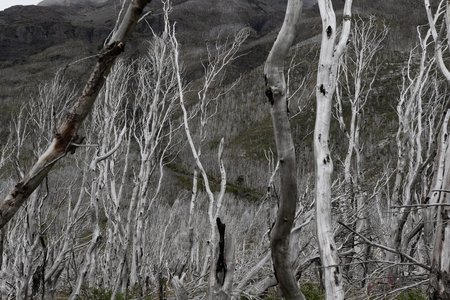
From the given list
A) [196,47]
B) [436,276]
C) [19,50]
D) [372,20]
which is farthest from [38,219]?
[19,50]

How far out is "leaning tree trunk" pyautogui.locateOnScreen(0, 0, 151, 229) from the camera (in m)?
1.70

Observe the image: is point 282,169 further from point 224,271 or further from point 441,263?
point 441,263

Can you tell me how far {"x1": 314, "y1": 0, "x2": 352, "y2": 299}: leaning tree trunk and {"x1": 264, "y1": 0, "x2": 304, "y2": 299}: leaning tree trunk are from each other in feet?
2.12

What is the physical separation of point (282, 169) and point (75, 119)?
0.87 m

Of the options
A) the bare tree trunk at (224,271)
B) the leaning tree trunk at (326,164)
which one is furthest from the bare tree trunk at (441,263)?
the bare tree trunk at (224,271)

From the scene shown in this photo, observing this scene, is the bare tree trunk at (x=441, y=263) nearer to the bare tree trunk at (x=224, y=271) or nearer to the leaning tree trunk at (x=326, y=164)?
the leaning tree trunk at (x=326, y=164)

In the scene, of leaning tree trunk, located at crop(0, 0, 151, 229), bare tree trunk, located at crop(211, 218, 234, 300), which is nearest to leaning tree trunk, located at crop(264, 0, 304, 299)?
leaning tree trunk, located at crop(0, 0, 151, 229)

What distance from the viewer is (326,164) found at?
8.32 feet

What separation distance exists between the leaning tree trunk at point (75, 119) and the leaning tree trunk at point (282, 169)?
1.94 feet

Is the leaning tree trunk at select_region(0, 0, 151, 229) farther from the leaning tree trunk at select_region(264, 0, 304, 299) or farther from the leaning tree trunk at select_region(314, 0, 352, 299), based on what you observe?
the leaning tree trunk at select_region(314, 0, 352, 299)

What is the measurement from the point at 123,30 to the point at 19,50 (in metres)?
218

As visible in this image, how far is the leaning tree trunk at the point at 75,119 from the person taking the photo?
1704mm

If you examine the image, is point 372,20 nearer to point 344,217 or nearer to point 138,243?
point 344,217

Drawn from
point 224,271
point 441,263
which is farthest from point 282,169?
point 441,263
